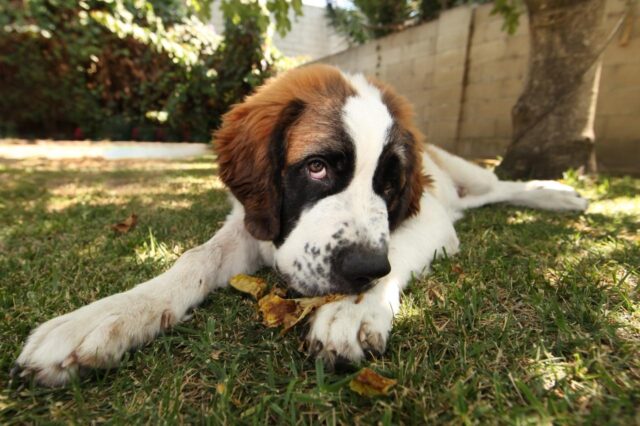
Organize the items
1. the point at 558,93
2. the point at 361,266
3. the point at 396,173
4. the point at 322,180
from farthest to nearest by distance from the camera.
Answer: the point at 558,93 → the point at 396,173 → the point at 322,180 → the point at 361,266

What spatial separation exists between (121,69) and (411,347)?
1121cm

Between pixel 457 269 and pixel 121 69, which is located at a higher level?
pixel 121 69

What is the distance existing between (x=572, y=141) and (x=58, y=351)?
504cm

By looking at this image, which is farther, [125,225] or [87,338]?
[125,225]

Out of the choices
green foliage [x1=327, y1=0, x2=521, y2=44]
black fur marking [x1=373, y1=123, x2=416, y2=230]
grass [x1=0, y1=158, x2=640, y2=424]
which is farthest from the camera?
green foliage [x1=327, y1=0, x2=521, y2=44]

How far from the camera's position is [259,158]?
1937 mm

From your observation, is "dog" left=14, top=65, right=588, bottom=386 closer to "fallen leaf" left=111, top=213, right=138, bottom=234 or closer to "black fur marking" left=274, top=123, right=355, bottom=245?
"black fur marking" left=274, top=123, right=355, bottom=245

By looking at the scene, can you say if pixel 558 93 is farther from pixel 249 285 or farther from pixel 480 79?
pixel 249 285

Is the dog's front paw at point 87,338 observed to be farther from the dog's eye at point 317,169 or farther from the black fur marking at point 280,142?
the dog's eye at point 317,169

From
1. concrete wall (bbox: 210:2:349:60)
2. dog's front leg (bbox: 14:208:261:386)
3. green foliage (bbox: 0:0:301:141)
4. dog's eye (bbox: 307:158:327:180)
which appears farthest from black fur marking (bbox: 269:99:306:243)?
concrete wall (bbox: 210:2:349:60)

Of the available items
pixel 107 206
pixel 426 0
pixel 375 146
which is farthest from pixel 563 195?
pixel 426 0

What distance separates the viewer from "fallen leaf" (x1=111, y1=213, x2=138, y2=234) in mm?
2665

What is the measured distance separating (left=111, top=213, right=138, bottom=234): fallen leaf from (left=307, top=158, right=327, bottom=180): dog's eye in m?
1.53

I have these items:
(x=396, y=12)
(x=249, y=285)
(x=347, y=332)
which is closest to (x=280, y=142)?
(x=249, y=285)
